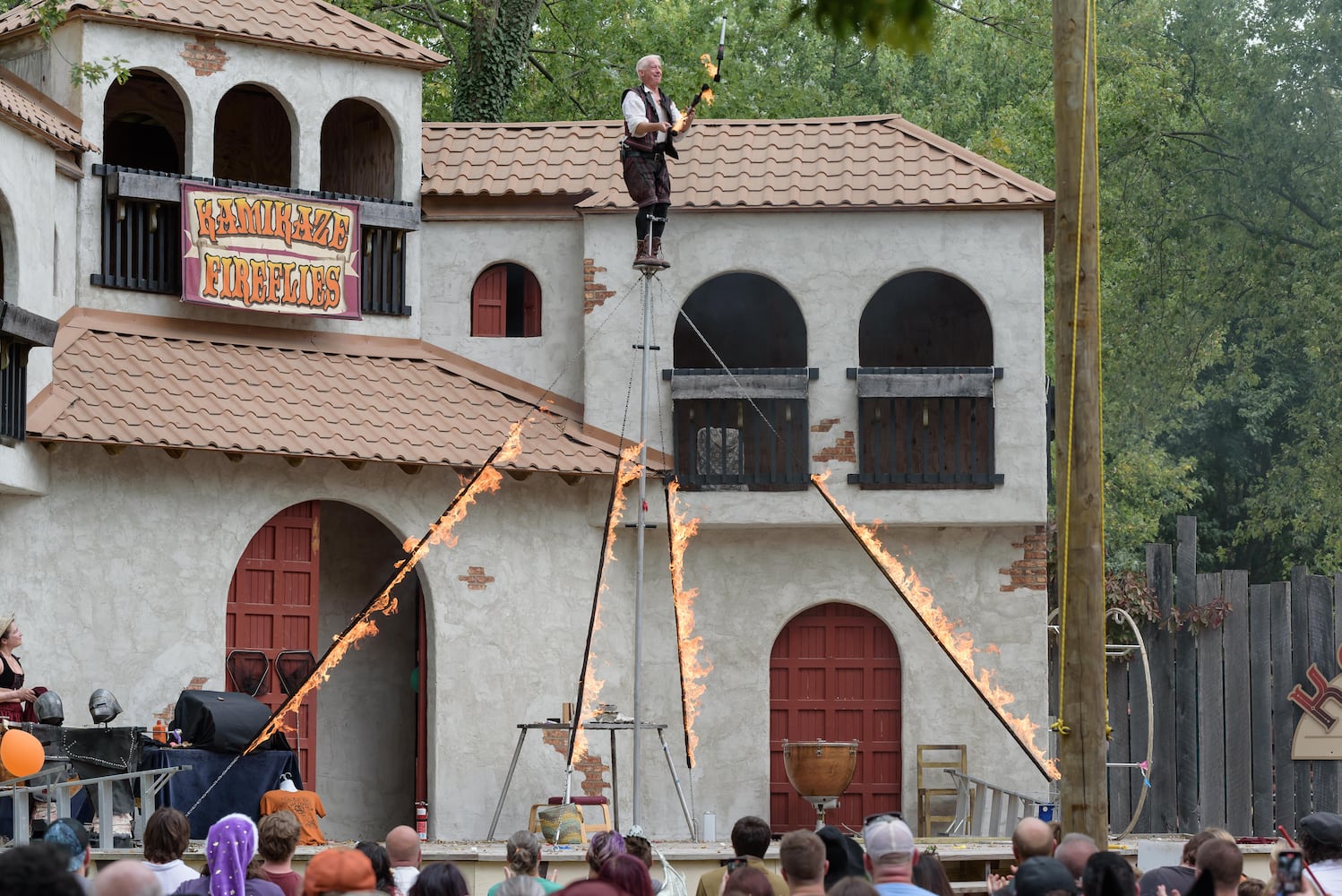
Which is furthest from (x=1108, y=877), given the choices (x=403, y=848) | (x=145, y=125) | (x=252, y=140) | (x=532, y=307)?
(x=145, y=125)

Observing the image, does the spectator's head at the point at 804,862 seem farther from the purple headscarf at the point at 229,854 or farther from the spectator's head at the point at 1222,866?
the purple headscarf at the point at 229,854

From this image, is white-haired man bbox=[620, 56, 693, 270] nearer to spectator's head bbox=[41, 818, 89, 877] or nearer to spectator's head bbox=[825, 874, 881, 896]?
spectator's head bbox=[41, 818, 89, 877]

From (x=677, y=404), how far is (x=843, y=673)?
3247 mm

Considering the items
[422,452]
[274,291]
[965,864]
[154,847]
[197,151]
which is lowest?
[965,864]

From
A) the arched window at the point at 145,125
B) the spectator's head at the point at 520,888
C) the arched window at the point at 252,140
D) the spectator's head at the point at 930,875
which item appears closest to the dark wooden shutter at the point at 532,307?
the arched window at the point at 252,140

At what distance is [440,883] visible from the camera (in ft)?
27.1

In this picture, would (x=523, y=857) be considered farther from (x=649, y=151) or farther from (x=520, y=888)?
(x=649, y=151)

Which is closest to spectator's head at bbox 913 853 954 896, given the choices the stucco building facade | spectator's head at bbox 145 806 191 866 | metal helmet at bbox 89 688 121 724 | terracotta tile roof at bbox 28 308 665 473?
spectator's head at bbox 145 806 191 866

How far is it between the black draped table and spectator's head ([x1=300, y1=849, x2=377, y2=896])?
856 centimetres

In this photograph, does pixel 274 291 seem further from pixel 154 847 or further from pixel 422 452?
pixel 154 847

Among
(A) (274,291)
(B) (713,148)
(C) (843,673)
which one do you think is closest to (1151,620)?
(C) (843,673)

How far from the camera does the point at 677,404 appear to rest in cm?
2075

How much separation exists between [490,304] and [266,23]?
364 cm

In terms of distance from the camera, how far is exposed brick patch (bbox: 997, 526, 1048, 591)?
20781 mm
